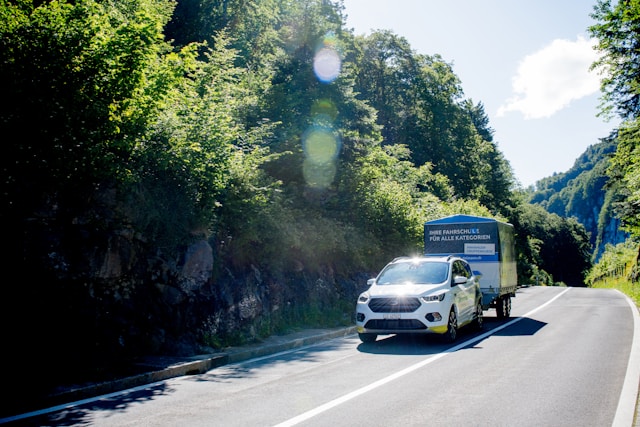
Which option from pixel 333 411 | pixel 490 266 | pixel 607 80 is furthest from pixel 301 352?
pixel 607 80

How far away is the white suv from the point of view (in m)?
11.1

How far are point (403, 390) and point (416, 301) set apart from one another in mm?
4099

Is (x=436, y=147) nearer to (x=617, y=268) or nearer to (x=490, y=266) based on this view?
(x=617, y=268)

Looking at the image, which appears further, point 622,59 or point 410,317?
point 622,59

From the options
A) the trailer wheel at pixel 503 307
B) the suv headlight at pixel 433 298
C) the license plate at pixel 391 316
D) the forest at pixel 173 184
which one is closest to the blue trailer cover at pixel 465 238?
the trailer wheel at pixel 503 307

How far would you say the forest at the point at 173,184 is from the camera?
27.9 ft

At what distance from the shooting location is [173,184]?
446 inches

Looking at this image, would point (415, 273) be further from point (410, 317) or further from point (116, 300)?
point (116, 300)

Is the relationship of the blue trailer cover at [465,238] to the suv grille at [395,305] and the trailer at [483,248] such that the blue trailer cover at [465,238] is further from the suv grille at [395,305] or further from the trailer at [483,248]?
the suv grille at [395,305]

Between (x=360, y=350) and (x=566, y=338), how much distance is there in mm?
5107

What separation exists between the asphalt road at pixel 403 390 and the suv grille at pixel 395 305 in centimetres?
83

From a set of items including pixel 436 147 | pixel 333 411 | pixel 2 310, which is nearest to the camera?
pixel 333 411

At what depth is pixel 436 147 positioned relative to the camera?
5088cm

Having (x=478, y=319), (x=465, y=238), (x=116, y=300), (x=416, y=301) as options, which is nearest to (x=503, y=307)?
(x=465, y=238)
